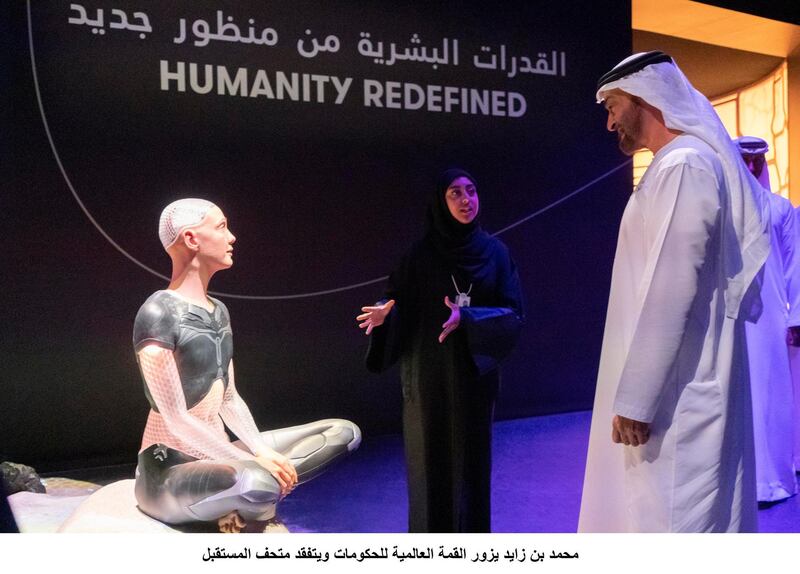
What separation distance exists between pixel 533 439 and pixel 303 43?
123 inches

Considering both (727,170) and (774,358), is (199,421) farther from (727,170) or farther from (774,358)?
(774,358)

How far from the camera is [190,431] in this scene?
2.44m

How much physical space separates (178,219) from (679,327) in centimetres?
157

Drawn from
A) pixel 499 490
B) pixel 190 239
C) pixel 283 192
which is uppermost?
pixel 283 192

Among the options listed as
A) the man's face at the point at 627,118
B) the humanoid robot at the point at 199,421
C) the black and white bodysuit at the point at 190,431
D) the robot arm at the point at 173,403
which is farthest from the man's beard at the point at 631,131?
the robot arm at the point at 173,403

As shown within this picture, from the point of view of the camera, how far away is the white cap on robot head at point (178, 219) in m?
2.58

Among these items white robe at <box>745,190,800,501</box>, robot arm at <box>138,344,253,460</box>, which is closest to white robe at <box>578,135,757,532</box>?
robot arm at <box>138,344,253,460</box>

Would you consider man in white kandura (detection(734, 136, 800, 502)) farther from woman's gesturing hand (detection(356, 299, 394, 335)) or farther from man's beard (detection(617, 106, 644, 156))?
woman's gesturing hand (detection(356, 299, 394, 335))

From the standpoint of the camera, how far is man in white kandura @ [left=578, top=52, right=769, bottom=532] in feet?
7.34

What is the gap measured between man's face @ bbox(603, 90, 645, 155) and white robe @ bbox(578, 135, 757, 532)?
0.59 ft

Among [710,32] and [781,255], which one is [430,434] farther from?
[710,32]

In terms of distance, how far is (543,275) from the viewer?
629 centimetres

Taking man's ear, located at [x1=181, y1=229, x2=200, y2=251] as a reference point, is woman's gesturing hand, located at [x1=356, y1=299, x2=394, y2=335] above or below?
below

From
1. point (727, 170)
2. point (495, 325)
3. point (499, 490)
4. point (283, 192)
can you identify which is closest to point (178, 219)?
point (495, 325)
